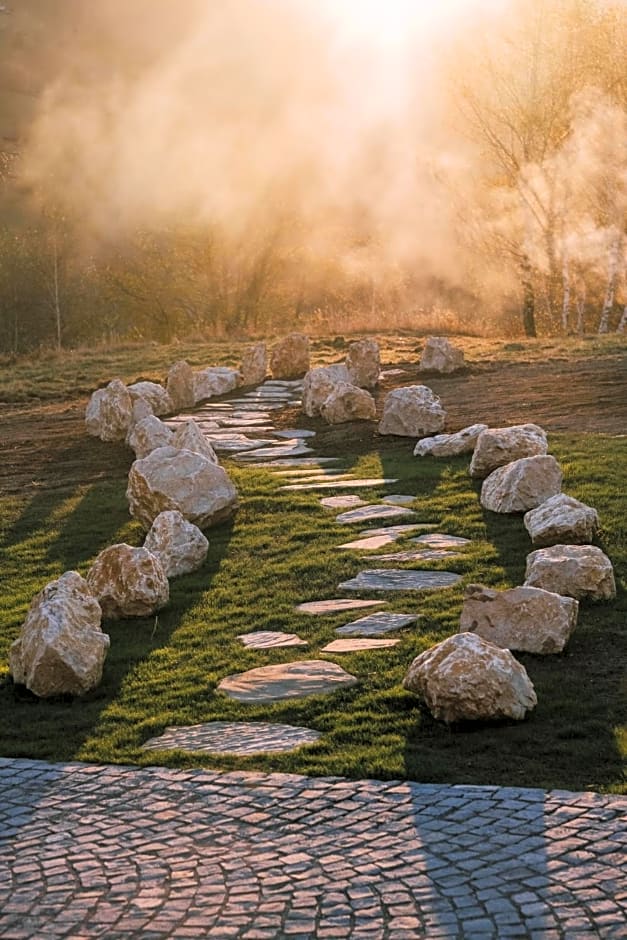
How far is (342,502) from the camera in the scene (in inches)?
312

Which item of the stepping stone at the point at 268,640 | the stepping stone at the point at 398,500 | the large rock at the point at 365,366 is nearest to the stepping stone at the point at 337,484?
the stepping stone at the point at 398,500

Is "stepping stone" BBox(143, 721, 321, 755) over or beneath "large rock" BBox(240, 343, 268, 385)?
beneath

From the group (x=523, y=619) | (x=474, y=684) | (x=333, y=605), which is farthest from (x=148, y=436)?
(x=474, y=684)

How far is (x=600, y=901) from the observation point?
2.89 metres

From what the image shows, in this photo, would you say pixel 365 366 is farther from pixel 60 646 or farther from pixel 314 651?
pixel 60 646

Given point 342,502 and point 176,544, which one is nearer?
point 176,544

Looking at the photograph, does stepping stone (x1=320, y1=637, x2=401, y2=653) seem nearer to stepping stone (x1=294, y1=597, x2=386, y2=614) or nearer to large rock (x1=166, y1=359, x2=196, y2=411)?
stepping stone (x1=294, y1=597, x2=386, y2=614)

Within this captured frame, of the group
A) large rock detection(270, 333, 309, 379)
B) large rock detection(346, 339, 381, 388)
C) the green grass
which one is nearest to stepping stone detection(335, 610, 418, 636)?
the green grass

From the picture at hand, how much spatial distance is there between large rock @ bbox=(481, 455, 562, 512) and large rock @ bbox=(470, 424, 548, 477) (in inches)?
26.3

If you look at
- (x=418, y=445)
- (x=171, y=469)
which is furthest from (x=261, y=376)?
(x=171, y=469)

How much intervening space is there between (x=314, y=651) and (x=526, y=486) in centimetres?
254

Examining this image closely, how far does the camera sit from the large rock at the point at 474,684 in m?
4.26

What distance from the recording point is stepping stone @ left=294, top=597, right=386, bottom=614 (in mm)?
5754

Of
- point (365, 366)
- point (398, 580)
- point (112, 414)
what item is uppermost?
point (365, 366)
